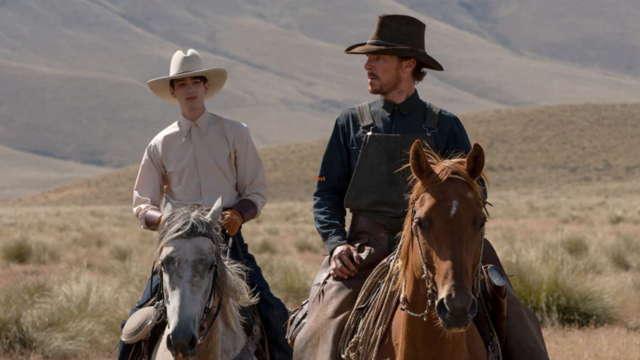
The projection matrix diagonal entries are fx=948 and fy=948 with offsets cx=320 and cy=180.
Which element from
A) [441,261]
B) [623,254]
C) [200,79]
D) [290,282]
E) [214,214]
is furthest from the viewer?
[623,254]

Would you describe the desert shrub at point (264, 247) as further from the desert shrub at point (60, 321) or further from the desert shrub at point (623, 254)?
the desert shrub at point (60, 321)

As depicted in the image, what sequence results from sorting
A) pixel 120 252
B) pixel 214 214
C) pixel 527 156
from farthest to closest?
pixel 527 156 < pixel 120 252 < pixel 214 214

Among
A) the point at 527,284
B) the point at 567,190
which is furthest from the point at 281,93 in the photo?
the point at 527,284

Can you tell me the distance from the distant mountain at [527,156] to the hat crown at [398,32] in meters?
58.2

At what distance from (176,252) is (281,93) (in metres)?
194

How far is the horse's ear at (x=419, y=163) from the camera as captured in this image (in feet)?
15.9

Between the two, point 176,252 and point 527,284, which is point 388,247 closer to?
point 176,252

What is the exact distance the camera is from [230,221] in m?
6.11

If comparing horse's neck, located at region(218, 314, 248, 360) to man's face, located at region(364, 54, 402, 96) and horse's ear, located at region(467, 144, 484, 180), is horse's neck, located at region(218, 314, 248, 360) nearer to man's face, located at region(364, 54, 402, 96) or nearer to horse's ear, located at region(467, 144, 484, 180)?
man's face, located at region(364, 54, 402, 96)

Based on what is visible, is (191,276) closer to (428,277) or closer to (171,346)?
(171,346)

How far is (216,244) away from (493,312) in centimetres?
167

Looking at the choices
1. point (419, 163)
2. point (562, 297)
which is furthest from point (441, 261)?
point (562, 297)

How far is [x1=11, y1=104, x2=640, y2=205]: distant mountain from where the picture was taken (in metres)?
67.7

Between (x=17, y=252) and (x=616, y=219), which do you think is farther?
(x=616, y=219)
